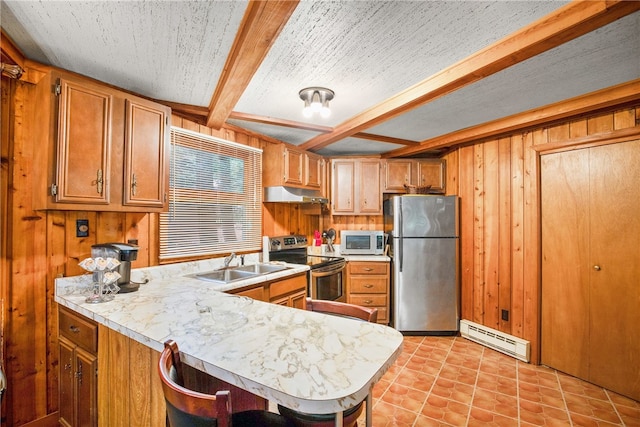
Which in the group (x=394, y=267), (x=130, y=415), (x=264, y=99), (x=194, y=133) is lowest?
(x=130, y=415)

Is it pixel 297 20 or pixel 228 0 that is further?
pixel 297 20

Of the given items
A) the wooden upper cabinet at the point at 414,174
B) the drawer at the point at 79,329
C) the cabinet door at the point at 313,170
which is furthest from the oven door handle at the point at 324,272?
the drawer at the point at 79,329

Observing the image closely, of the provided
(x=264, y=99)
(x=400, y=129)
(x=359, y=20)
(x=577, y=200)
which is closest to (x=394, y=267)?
(x=400, y=129)

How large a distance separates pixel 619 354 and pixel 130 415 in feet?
11.4

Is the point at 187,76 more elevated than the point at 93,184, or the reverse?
the point at 187,76

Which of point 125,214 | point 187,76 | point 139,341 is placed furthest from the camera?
point 125,214

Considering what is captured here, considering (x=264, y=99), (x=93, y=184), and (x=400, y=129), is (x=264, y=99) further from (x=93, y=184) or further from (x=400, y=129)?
(x=400, y=129)

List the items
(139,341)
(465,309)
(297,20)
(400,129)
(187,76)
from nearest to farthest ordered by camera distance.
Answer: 1. (139,341)
2. (297,20)
3. (187,76)
4. (400,129)
5. (465,309)

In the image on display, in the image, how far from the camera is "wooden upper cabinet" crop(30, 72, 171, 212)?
1.71 m

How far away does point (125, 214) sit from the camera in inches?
89.8

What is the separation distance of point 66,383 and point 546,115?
4077 millimetres

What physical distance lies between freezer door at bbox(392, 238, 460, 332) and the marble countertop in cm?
245

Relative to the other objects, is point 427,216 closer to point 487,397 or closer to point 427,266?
point 427,266

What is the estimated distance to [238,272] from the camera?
288cm
